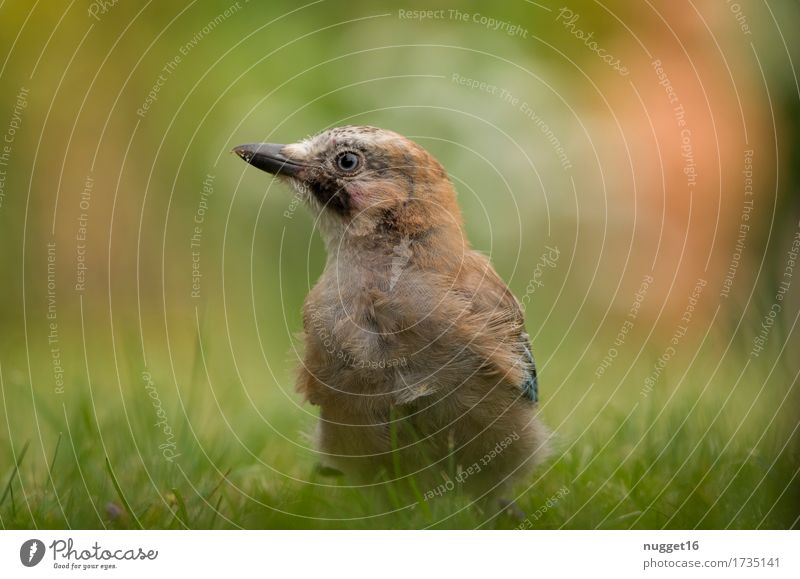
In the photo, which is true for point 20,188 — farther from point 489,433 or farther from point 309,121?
point 489,433

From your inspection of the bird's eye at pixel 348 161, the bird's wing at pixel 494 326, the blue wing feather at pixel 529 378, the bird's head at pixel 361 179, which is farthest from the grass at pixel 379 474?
the bird's eye at pixel 348 161

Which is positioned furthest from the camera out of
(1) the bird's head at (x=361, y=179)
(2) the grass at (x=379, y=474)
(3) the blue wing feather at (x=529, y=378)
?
(3) the blue wing feather at (x=529, y=378)

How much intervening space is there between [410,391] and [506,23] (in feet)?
9.02

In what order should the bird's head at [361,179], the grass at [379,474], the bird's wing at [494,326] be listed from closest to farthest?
the grass at [379,474] → the bird's wing at [494,326] → the bird's head at [361,179]

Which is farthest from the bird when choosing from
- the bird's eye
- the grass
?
the grass

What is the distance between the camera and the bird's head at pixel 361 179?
550cm

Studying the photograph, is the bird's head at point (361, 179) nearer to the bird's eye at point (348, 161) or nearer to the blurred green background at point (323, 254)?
the bird's eye at point (348, 161)

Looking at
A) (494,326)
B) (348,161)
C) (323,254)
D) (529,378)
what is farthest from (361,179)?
(323,254)

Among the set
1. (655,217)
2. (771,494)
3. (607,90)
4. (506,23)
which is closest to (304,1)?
(506,23)

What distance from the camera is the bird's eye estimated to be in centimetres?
559

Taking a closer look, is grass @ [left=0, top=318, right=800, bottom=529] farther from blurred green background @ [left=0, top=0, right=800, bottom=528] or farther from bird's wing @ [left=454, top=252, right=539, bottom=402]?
bird's wing @ [left=454, top=252, right=539, bottom=402]

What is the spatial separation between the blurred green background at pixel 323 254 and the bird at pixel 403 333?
0.25m

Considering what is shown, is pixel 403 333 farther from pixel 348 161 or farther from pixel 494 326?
pixel 348 161

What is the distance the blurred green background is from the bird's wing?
24.4 inches
